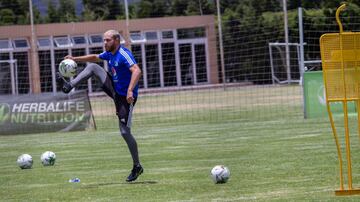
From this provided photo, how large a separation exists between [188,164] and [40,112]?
10.8 m

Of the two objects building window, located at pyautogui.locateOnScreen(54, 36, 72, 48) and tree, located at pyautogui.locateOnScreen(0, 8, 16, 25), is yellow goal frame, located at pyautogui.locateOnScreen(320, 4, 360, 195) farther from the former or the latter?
tree, located at pyautogui.locateOnScreen(0, 8, 16, 25)

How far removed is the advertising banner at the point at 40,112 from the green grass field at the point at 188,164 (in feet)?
2.64

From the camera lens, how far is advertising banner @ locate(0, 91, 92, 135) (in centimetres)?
2383

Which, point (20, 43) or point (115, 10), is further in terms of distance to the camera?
point (115, 10)

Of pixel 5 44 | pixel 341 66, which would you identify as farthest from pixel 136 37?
pixel 341 66

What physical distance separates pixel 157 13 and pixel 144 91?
8.06 m

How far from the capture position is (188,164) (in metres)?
13.8

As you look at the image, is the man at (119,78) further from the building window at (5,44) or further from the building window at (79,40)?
the building window at (79,40)

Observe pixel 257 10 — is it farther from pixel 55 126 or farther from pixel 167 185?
pixel 167 185

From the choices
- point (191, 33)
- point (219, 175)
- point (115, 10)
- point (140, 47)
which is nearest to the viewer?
point (219, 175)

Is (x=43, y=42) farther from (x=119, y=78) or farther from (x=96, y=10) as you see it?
(x=119, y=78)

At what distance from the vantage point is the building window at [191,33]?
156 feet

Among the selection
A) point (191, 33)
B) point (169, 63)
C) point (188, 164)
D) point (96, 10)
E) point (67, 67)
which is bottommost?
point (169, 63)

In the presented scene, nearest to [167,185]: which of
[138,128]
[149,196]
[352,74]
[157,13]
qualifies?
[149,196]
